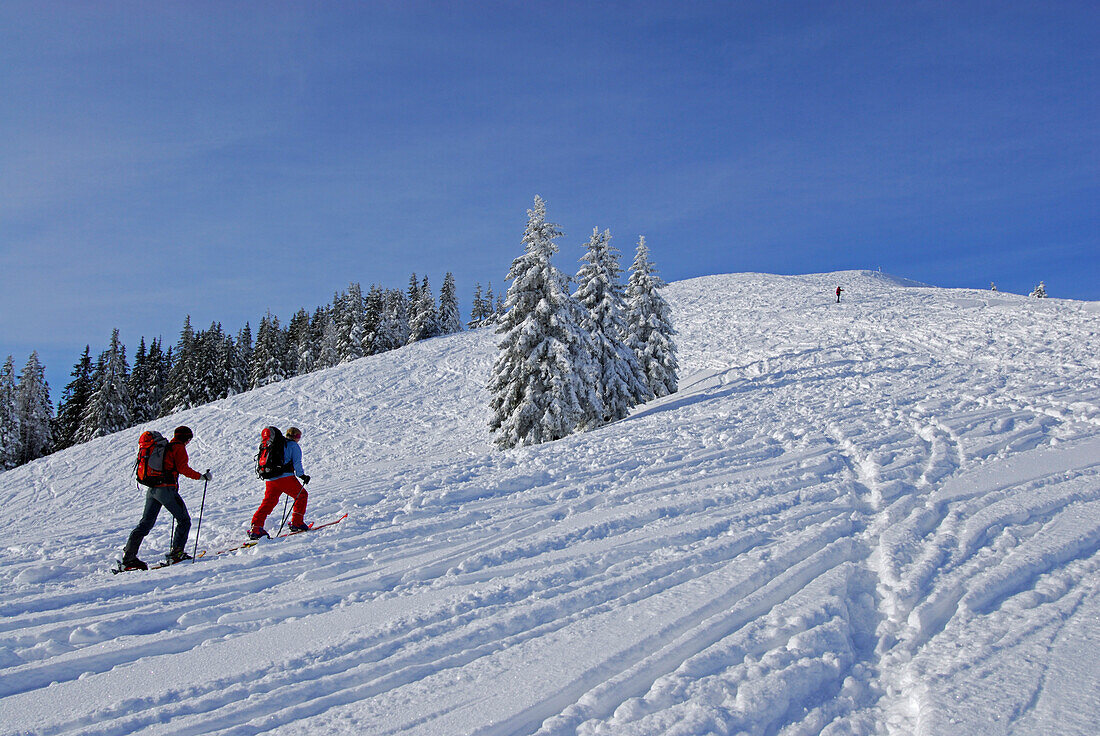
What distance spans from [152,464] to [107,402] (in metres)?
52.0

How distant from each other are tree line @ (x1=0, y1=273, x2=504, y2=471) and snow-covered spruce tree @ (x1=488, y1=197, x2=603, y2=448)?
2394 centimetres

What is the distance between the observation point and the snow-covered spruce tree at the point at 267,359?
58.5 metres

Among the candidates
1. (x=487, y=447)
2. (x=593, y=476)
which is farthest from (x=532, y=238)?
(x=593, y=476)

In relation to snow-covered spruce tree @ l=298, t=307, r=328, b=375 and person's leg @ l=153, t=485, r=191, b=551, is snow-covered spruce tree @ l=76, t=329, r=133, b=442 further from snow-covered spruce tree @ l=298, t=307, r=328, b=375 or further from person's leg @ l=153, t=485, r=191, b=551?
person's leg @ l=153, t=485, r=191, b=551

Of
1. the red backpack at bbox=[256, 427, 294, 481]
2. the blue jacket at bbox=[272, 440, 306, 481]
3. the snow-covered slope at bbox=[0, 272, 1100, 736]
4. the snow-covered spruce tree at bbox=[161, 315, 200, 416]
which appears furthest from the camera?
the snow-covered spruce tree at bbox=[161, 315, 200, 416]

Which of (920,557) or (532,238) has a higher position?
(532,238)

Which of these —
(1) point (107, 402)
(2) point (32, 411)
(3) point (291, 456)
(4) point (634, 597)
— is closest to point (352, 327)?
(1) point (107, 402)

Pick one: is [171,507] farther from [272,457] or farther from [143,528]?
[272,457]

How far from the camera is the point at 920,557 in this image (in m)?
6.09

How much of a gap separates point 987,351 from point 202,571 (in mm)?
23322

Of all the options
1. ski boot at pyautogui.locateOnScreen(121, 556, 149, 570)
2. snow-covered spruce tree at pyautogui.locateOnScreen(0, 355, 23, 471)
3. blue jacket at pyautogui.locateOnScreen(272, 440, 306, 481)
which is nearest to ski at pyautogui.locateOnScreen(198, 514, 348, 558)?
ski boot at pyautogui.locateOnScreen(121, 556, 149, 570)

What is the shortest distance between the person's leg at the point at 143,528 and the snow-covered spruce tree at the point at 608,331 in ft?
56.0

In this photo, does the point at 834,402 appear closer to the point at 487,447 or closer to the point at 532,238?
the point at 532,238

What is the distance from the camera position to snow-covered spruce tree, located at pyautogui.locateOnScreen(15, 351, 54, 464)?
159 ft
